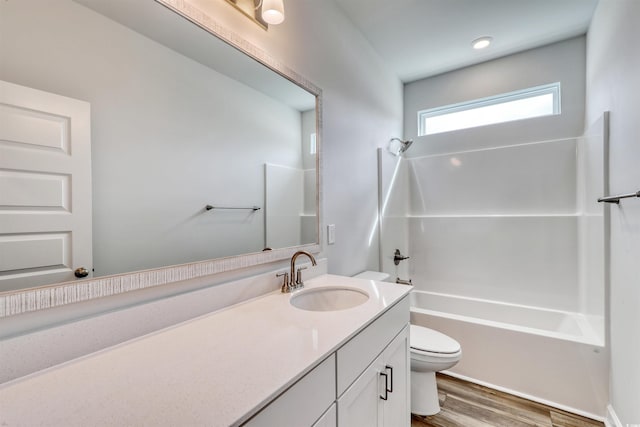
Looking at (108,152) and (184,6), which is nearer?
(108,152)

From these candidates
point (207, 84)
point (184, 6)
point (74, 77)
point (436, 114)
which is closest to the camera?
point (74, 77)

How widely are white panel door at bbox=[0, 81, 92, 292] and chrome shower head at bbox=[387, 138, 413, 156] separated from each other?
236 centimetres

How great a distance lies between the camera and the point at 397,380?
1.24m

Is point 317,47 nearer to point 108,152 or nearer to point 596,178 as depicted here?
point 108,152

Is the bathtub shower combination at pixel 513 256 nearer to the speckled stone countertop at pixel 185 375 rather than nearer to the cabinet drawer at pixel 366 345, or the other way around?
the cabinet drawer at pixel 366 345

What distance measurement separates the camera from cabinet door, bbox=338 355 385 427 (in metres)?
0.85

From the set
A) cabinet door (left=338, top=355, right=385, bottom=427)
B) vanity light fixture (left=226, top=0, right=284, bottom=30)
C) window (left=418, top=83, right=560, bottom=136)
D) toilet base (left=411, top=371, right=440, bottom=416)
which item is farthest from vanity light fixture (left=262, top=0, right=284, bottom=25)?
window (left=418, top=83, right=560, bottom=136)

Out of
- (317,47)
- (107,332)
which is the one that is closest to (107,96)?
(107,332)

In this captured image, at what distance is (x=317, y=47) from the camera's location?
5.41 ft

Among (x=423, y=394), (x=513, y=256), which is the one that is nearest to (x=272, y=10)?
(x=423, y=394)

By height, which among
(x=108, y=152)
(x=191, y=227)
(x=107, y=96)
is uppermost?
(x=107, y=96)

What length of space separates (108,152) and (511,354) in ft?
8.29

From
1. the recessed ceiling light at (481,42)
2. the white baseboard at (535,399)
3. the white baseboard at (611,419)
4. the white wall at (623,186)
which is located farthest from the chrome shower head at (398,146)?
the white baseboard at (611,419)

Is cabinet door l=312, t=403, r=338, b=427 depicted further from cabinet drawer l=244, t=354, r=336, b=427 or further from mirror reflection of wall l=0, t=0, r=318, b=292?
mirror reflection of wall l=0, t=0, r=318, b=292
